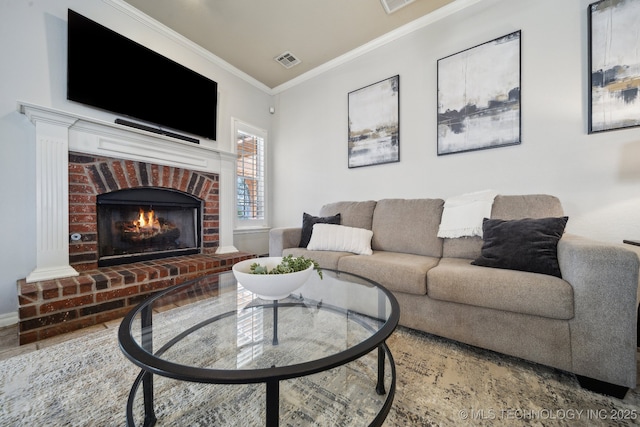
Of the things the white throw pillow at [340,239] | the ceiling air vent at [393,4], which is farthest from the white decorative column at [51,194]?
the ceiling air vent at [393,4]

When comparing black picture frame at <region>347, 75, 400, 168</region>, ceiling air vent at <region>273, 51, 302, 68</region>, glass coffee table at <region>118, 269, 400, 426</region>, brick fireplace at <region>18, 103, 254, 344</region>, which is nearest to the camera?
glass coffee table at <region>118, 269, 400, 426</region>

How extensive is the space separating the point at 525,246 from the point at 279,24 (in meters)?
2.80

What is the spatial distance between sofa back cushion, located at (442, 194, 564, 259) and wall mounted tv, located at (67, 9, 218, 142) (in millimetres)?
2801

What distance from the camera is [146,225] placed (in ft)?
7.92

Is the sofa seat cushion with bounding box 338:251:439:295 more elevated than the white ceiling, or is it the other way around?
the white ceiling

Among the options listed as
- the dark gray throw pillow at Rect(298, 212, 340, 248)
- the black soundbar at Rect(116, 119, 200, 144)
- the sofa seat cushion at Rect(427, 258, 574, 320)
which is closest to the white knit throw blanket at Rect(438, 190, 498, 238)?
the sofa seat cushion at Rect(427, 258, 574, 320)

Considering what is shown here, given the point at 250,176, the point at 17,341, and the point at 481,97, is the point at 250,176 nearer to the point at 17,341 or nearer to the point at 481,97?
the point at 17,341

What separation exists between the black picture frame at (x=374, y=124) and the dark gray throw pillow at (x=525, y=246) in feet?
4.23

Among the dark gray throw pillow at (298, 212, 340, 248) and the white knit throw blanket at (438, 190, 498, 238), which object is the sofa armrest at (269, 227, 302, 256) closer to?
the dark gray throw pillow at (298, 212, 340, 248)

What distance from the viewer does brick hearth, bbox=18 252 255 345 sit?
1426 mm

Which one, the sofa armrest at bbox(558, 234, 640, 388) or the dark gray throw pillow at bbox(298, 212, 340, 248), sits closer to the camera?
the sofa armrest at bbox(558, 234, 640, 388)

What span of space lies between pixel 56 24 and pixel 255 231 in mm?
2563

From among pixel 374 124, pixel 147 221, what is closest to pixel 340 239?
pixel 374 124

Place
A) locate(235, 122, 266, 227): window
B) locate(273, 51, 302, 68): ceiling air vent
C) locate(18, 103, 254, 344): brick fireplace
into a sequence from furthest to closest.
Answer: locate(235, 122, 266, 227): window → locate(273, 51, 302, 68): ceiling air vent → locate(18, 103, 254, 344): brick fireplace
